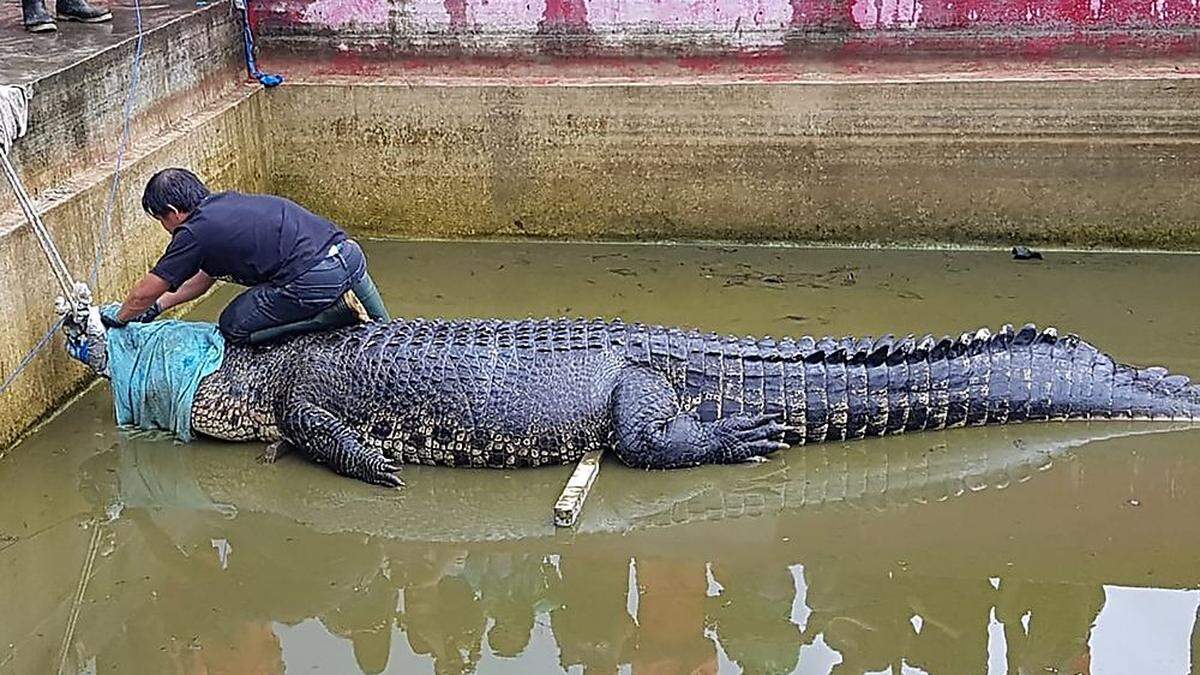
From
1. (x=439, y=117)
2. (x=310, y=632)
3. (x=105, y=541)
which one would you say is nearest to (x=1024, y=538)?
(x=310, y=632)

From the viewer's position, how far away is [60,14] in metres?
7.00

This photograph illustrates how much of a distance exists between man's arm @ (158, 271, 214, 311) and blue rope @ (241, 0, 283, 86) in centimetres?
236

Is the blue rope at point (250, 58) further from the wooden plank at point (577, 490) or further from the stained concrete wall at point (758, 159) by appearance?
the wooden plank at point (577, 490)

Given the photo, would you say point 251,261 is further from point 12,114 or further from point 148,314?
point 12,114

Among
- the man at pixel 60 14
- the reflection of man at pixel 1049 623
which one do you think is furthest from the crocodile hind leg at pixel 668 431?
the man at pixel 60 14

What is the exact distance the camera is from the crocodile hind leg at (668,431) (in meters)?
4.89

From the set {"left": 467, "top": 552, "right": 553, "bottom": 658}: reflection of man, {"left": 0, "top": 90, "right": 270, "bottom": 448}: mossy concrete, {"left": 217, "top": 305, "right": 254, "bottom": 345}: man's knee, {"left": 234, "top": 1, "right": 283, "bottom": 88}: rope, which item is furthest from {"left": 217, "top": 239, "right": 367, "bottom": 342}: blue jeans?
Answer: {"left": 234, "top": 1, "right": 283, "bottom": 88}: rope

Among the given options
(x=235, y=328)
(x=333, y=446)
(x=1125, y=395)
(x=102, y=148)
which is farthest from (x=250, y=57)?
(x=1125, y=395)

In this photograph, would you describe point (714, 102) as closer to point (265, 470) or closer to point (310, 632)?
point (265, 470)

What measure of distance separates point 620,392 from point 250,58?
373cm

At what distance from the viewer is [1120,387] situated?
16.9 feet

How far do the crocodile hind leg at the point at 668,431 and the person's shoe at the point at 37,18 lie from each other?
3572mm

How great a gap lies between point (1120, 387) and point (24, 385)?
162 inches

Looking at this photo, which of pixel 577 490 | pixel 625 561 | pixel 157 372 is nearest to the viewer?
pixel 625 561
